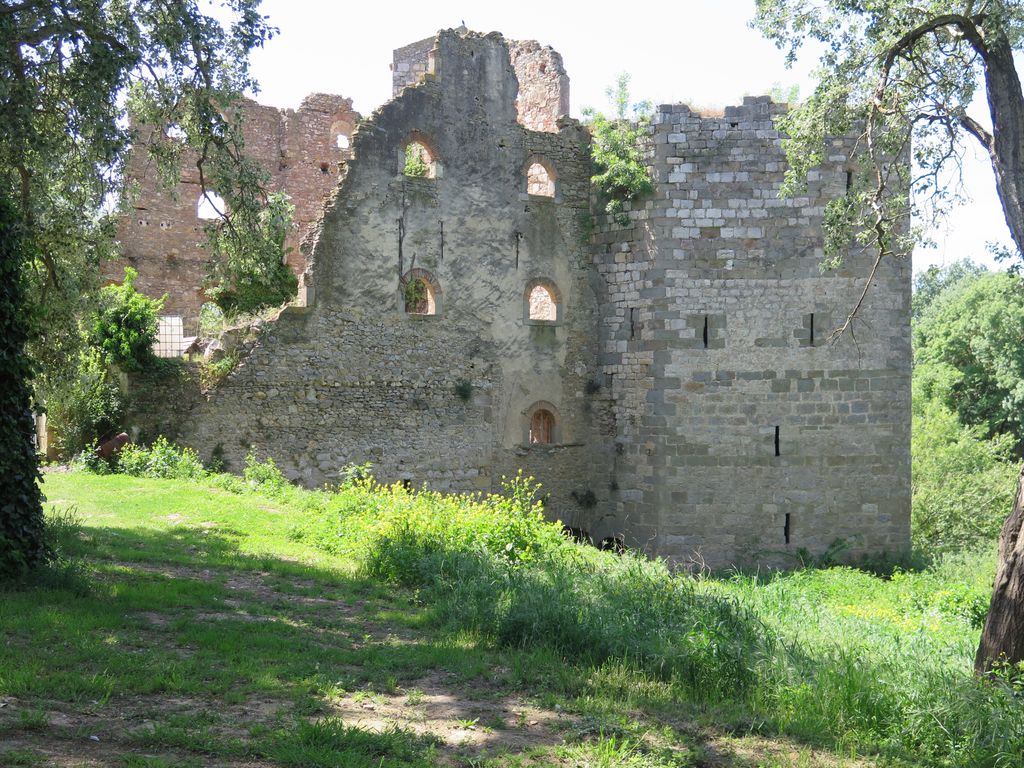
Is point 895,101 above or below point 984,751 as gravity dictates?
above

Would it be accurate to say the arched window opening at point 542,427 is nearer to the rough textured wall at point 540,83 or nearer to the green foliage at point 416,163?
the green foliage at point 416,163

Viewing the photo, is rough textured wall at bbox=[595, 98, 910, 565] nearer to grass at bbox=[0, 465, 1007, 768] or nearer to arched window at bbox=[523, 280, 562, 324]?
arched window at bbox=[523, 280, 562, 324]

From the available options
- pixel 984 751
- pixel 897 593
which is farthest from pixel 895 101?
pixel 897 593

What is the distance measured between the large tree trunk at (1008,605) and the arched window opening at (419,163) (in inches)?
471

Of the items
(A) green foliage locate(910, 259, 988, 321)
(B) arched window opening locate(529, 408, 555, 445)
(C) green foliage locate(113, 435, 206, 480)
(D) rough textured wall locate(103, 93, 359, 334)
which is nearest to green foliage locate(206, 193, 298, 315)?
(C) green foliage locate(113, 435, 206, 480)

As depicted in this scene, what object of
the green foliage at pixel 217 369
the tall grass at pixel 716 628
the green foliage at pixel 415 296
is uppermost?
the green foliage at pixel 415 296

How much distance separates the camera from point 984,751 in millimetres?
5703

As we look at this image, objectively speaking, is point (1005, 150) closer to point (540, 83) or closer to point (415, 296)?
point (415, 296)

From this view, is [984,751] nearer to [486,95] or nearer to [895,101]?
[895,101]

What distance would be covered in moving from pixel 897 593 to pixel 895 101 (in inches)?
304

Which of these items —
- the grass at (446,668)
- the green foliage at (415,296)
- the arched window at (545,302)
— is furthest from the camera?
the green foliage at (415,296)

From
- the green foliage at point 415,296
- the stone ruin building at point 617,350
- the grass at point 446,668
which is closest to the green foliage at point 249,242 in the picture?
the grass at point 446,668

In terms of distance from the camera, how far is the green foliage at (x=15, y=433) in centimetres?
766

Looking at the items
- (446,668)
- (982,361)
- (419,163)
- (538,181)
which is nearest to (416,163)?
(419,163)
